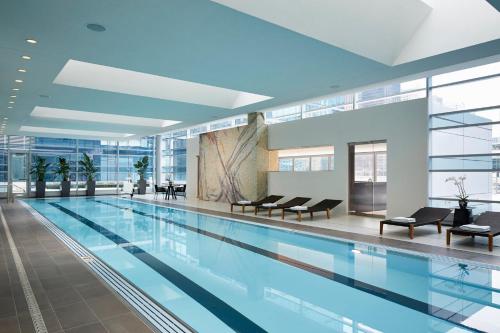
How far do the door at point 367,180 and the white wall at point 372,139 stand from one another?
1.10 feet

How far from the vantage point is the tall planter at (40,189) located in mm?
19484

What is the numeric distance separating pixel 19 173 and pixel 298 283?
20.5 meters

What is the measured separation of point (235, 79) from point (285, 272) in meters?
5.05

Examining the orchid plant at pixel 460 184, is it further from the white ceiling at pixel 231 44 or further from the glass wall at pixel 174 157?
the glass wall at pixel 174 157

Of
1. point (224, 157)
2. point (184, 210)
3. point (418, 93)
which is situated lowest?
point (184, 210)

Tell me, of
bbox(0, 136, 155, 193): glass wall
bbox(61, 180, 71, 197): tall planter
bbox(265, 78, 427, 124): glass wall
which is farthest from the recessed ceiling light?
bbox(0, 136, 155, 193): glass wall

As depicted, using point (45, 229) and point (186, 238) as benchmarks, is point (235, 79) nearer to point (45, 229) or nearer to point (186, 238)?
point (186, 238)

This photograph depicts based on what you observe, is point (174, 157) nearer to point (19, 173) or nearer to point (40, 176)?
point (40, 176)

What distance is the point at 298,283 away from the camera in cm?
476

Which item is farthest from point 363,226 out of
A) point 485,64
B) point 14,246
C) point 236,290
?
point 14,246

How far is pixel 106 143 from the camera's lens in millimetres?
23266

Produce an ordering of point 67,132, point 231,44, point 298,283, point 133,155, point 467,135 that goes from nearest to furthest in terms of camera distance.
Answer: point 298,283
point 231,44
point 467,135
point 67,132
point 133,155

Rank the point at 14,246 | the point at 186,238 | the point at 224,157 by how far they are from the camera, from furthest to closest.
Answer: the point at 224,157
the point at 186,238
the point at 14,246

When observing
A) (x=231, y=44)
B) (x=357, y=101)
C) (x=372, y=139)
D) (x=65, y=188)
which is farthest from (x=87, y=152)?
(x=231, y=44)
